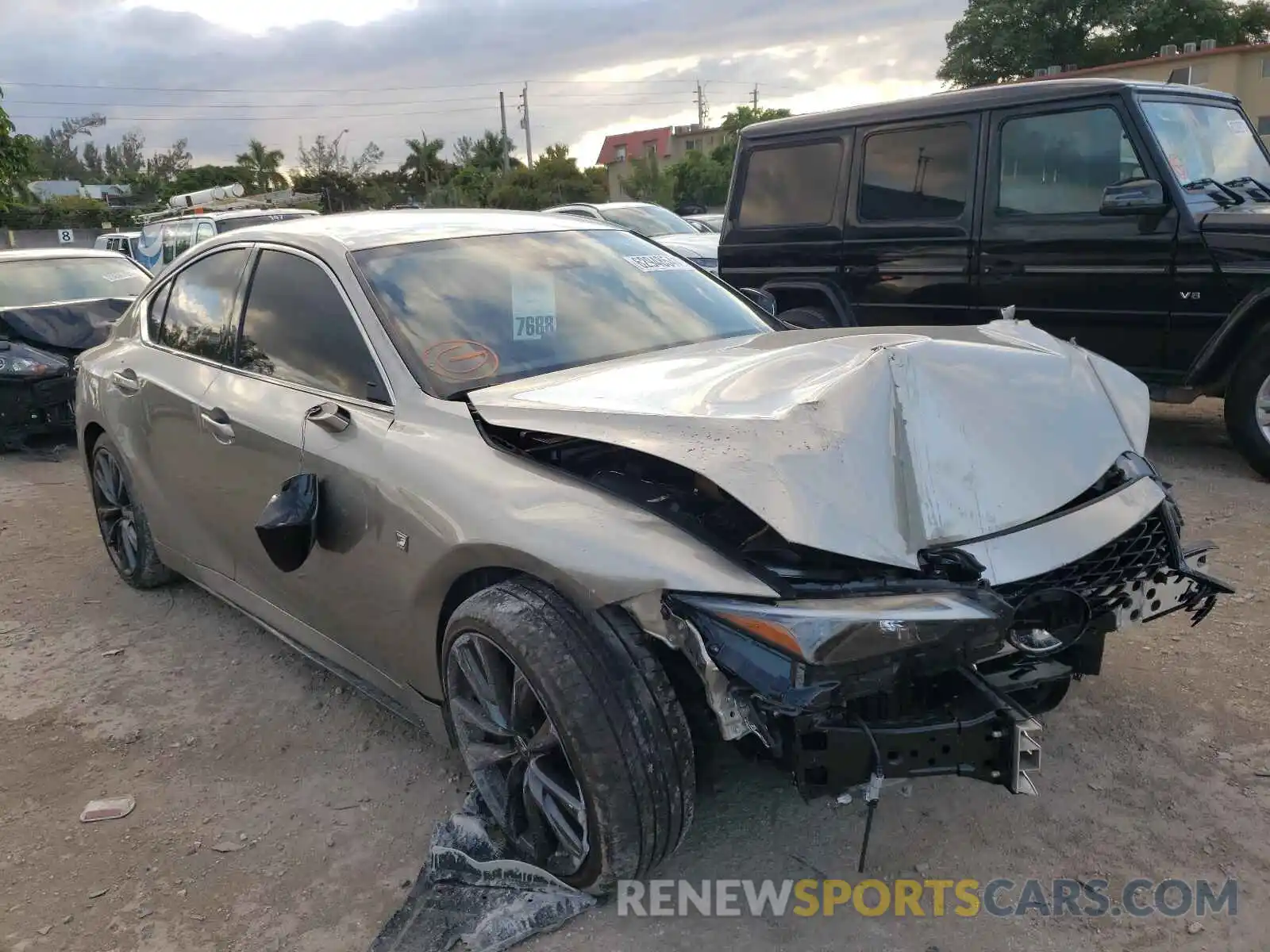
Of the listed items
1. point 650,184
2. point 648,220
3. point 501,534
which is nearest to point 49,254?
point 648,220

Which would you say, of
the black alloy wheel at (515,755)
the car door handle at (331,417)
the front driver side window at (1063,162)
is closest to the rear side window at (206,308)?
the car door handle at (331,417)

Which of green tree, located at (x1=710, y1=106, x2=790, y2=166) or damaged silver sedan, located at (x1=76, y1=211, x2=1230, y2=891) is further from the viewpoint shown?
green tree, located at (x1=710, y1=106, x2=790, y2=166)

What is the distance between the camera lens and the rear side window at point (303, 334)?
3.15m

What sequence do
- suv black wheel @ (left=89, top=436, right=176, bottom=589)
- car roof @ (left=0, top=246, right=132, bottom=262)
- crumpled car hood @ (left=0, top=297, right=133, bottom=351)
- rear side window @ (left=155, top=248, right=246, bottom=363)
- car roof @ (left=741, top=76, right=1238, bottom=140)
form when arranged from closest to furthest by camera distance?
rear side window @ (left=155, top=248, right=246, bottom=363), suv black wheel @ (left=89, top=436, right=176, bottom=589), car roof @ (left=741, top=76, right=1238, bottom=140), crumpled car hood @ (left=0, top=297, right=133, bottom=351), car roof @ (left=0, top=246, right=132, bottom=262)

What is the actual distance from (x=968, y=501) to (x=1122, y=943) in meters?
1.06

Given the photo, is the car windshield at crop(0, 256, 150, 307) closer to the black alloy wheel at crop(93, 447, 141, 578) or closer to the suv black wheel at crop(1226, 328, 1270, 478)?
the black alloy wheel at crop(93, 447, 141, 578)

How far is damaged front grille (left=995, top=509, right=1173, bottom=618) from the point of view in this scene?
7.67ft

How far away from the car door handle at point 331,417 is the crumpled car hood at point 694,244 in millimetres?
7235

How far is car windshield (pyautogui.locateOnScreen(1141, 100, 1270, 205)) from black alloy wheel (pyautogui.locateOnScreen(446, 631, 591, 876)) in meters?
4.94

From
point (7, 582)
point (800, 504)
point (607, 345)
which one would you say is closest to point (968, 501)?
point (800, 504)

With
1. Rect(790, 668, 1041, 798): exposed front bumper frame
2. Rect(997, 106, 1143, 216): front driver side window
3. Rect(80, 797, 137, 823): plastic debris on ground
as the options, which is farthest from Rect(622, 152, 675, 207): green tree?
Rect(790, 668, 1041, 798): exposed front bumper frame

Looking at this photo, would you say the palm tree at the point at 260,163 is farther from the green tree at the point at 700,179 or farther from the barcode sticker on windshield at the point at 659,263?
the barcode sticker on windshield at the point at 659,263

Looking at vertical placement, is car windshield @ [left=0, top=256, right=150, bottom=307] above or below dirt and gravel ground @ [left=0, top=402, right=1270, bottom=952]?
above

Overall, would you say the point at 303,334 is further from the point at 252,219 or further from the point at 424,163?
the point at 424,163
